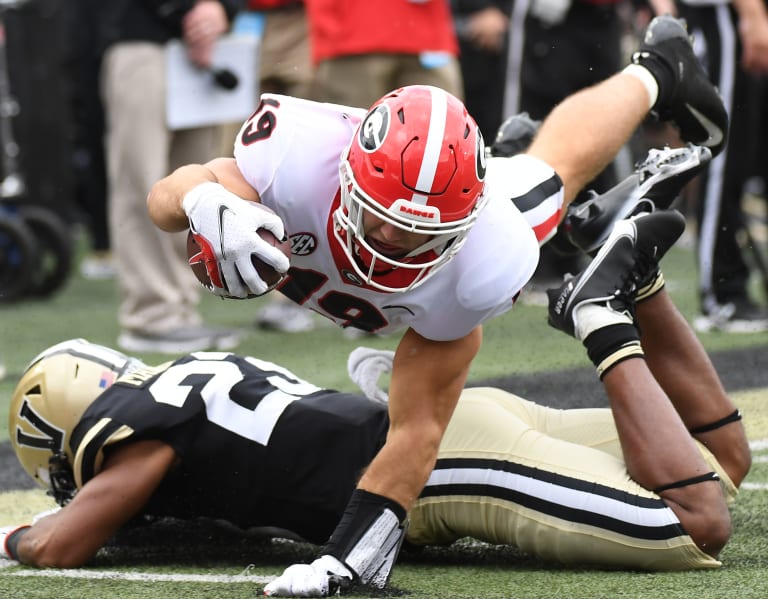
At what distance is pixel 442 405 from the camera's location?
9.71 ft

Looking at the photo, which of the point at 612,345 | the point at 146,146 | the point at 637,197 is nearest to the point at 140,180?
the point at 146,146

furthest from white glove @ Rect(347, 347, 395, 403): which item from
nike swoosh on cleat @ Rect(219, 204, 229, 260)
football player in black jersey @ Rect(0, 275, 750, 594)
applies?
nike swoosh on cleat @ Rect(219, 204, 229, 260)

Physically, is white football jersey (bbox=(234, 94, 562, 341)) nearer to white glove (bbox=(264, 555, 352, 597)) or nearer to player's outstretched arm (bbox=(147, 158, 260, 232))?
player's outstretched arm (bbox=(147, 158, 260, 232))

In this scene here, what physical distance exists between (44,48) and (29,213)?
1.22 metres

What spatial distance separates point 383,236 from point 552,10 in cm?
377

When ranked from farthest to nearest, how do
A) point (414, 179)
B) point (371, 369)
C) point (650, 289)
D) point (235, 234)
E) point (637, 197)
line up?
point (637, 197), point (650, 289), point (371, 369), point (414, 179), point (235, 234)

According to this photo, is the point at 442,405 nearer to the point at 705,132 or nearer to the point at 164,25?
the point at 705,132

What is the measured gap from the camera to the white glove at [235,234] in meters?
2.55

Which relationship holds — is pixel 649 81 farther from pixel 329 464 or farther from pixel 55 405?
pixel 55 405

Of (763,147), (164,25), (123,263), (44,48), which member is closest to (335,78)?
(164,25)

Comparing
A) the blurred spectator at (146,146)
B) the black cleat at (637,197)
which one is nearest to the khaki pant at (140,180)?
the blurred spectator at (146,146)

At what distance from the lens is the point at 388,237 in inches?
108

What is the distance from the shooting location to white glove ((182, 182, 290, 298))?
255cm

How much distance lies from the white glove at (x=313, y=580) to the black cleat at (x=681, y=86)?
1.71 metres
